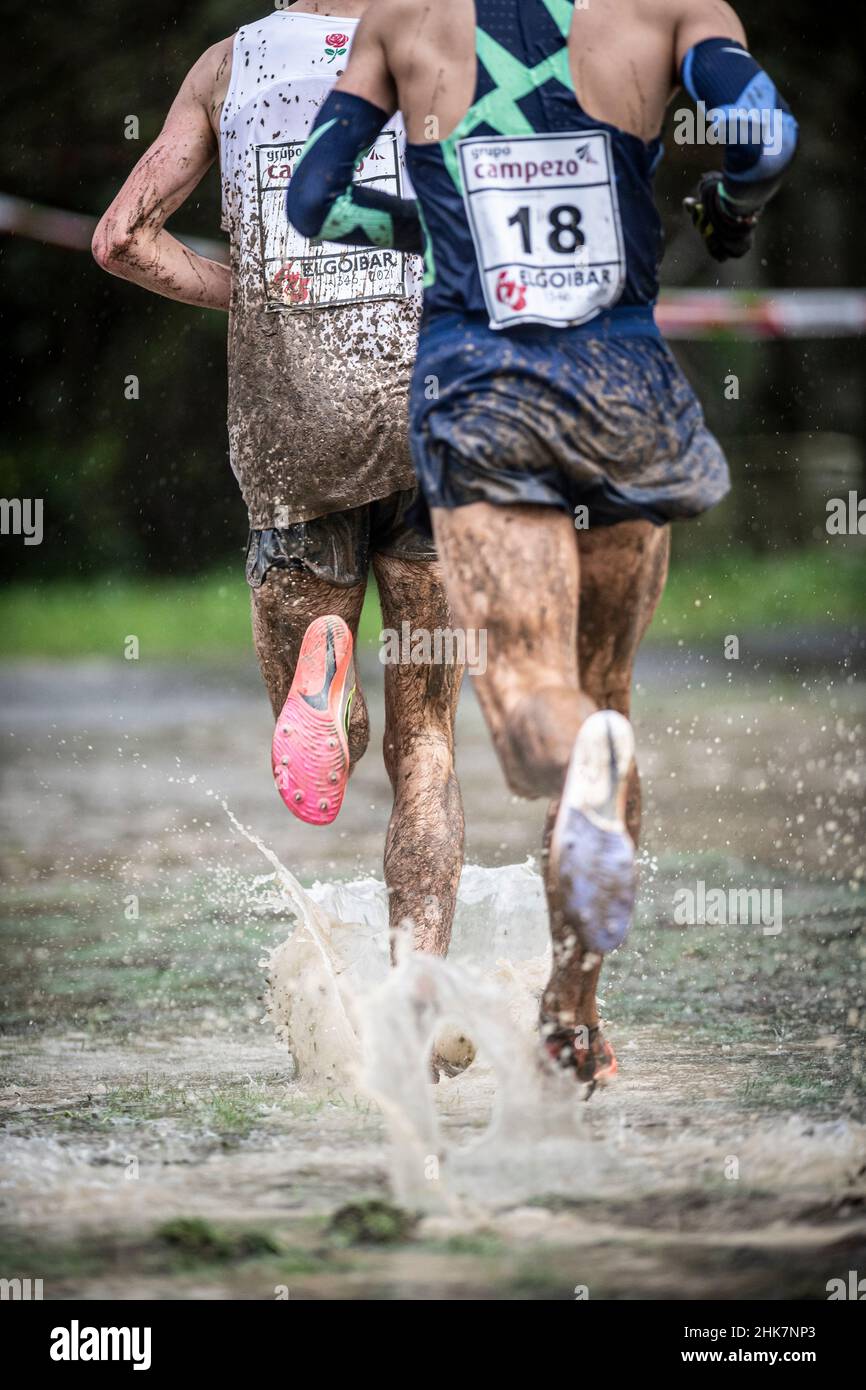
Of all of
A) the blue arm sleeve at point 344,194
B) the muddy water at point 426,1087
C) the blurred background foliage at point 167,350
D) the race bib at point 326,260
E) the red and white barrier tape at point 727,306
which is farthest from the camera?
the red and white barrier tape at point 727,306

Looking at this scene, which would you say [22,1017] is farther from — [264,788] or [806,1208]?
[264,788]

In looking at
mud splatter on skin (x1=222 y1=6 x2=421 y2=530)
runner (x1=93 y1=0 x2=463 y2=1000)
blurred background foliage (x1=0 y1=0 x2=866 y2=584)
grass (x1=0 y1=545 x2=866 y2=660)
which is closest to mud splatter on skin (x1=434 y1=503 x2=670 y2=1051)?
runner (x1=93 y1=0 x2=463 y2=1000)

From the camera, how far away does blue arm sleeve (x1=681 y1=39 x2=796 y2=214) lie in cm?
314

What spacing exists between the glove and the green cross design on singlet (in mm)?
296

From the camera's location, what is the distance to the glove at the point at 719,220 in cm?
332

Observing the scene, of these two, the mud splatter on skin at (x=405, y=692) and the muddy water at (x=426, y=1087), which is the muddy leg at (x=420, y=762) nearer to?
the mud splatter on skin at (x=405, y=692)

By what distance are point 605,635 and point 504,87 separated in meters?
0.95

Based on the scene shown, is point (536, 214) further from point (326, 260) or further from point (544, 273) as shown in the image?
point (326, 260)

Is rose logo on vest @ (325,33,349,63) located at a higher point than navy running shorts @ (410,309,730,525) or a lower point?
higher

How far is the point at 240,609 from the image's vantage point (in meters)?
15.2

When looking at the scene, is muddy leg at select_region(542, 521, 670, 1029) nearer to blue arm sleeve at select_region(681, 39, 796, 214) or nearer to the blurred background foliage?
blue arm sleeve at select_region(681, 39, 796, 214)

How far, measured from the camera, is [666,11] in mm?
3299

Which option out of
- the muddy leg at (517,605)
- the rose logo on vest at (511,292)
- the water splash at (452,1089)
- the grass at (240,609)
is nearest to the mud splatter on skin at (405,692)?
the water splash at (452,1089)

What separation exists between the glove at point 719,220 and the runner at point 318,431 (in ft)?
3.47
